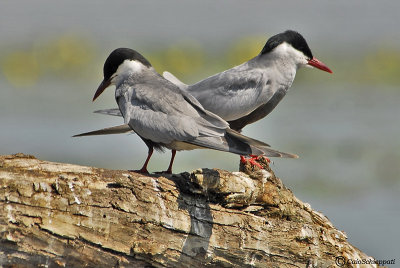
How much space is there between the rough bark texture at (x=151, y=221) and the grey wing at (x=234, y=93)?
1.08 m

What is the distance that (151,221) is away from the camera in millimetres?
4191

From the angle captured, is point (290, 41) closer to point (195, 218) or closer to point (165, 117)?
point (165, 117)

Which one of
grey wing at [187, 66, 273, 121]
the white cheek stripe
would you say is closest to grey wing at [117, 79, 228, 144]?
the white cheek stripe

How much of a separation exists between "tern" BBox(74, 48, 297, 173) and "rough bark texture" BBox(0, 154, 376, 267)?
0.24 meters

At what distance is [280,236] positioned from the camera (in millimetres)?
4473

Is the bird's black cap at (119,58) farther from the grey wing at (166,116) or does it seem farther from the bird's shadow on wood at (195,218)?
the bird's shadow on wood at (195,218)

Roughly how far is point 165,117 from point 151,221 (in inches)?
35.1

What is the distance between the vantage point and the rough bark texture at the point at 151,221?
3.96m

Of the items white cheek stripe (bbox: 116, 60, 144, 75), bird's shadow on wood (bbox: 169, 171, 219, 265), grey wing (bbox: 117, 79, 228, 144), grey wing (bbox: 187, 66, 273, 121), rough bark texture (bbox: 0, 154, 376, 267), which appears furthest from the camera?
grey wing (bbox: 187, 66, 273, 121)

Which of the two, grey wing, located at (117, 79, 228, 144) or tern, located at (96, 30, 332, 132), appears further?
tern, located at (96, 30, 332, 132)

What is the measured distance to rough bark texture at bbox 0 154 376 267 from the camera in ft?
13.0

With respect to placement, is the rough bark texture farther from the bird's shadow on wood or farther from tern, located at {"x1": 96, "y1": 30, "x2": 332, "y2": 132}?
tern, located at {"x1": 96, "y1": 30, "x2": 332, "y2": 132}

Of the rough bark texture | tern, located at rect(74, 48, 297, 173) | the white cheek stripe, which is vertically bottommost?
the rough bark texture

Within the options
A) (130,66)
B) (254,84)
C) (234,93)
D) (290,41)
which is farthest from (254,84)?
(130,66)
